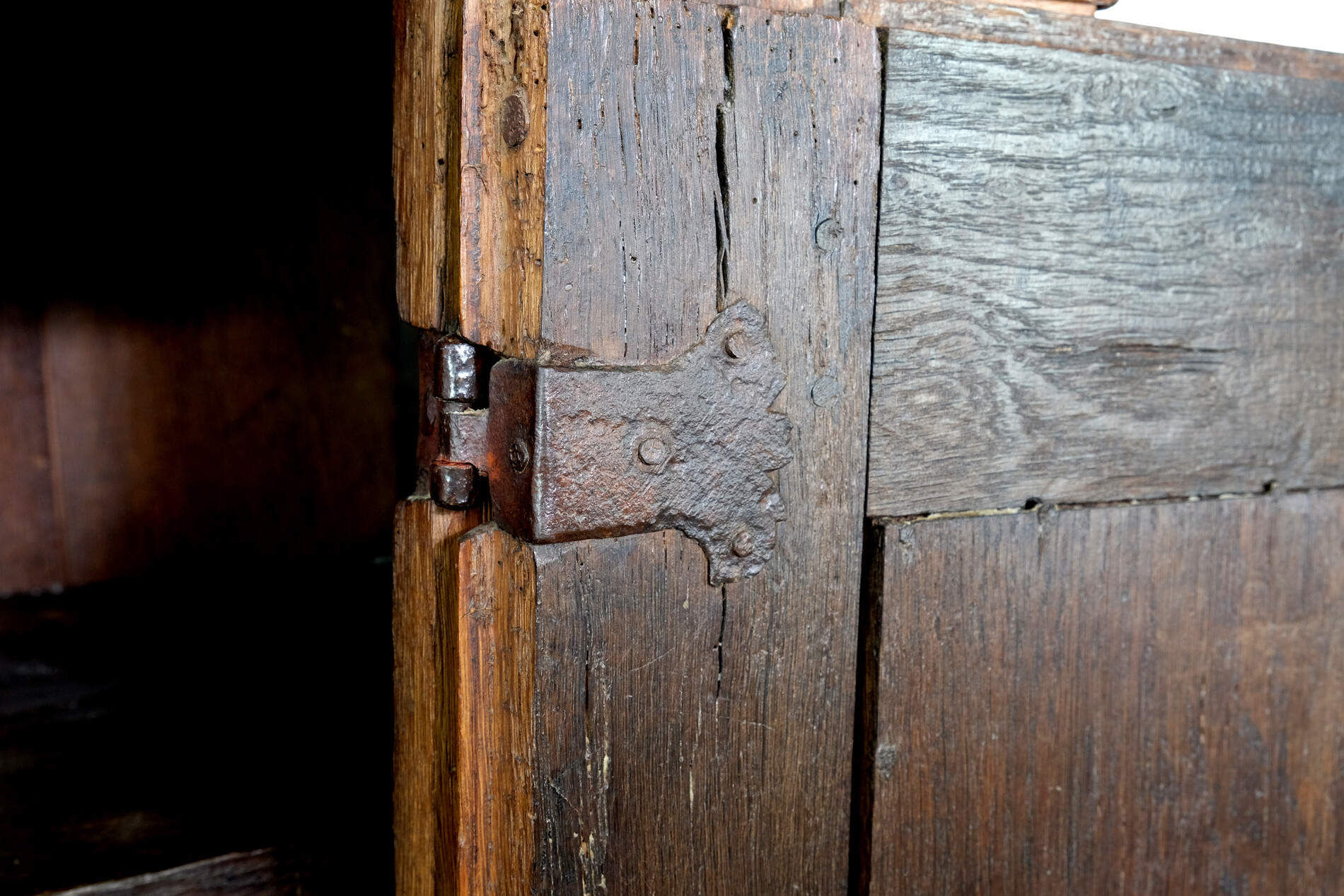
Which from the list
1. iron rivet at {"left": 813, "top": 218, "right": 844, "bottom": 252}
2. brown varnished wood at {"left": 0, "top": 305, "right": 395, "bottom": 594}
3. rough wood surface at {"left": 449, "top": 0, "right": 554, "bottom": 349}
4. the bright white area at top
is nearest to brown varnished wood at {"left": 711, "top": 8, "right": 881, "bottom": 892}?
iron rivet at {"left": 813, "top": 218, "right": 844, "bottom": 252}

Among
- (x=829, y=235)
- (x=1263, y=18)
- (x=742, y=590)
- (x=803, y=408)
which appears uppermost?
(x=1263, y=18)

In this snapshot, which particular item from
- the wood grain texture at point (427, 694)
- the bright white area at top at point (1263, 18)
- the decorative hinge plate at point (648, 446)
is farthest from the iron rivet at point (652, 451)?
the bright white area at top at point (1263, 18)

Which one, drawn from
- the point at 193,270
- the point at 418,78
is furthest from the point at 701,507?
the point at 193,270

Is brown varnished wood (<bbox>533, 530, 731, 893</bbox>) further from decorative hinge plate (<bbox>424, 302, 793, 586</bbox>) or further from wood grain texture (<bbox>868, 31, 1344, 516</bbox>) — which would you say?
wood grain texture (<bbox>868, 31, 1344, 516</bbox>)

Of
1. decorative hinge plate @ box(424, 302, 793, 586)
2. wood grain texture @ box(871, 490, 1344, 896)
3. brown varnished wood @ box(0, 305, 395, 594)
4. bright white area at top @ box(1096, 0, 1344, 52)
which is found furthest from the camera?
brown varnished wood @ box(0, 305, 395, 594)

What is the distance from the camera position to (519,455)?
0.53m

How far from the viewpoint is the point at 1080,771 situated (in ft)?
2.30

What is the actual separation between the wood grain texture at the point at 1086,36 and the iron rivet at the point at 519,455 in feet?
1.05

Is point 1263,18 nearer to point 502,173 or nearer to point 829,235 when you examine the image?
point 829,235

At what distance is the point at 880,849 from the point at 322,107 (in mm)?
1498

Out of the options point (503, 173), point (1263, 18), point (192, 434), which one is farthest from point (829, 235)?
point (192, 434)

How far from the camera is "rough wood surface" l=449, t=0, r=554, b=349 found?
52 cm

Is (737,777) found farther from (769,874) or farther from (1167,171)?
(1167,171)

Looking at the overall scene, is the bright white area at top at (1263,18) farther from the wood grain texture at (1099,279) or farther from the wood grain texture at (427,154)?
the wood grain texture at (427,154)
